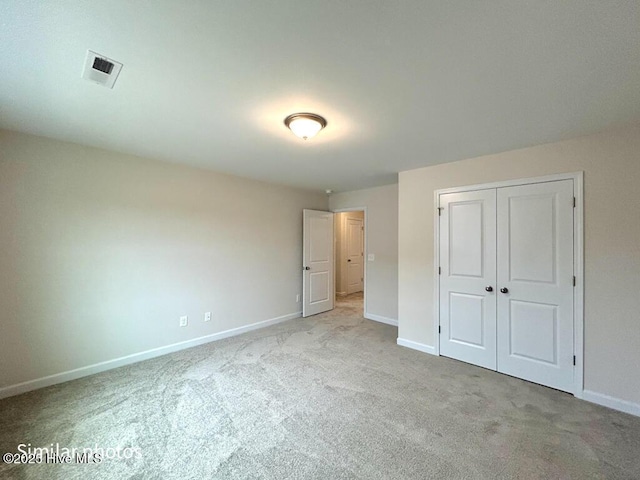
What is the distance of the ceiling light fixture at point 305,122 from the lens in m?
2.00

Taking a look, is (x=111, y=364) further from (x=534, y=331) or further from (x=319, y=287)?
(x=534, y=331)

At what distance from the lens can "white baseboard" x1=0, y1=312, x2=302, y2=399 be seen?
7.80 feet

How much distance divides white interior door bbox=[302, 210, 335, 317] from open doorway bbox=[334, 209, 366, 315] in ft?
3.76

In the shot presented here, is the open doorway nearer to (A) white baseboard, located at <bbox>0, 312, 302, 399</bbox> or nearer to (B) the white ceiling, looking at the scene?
(A) white baseboard, located at <bbox>0, 312, 302, 399</bbox>

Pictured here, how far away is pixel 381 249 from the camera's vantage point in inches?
184

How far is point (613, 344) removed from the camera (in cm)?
222

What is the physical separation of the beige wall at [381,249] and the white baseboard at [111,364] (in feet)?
7.17

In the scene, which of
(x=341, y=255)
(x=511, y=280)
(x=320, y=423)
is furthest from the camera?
(x=341, y=255)

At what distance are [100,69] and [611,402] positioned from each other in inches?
181

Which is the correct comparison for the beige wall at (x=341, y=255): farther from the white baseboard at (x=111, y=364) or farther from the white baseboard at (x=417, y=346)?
the white baseboard at (x=417, y=346)

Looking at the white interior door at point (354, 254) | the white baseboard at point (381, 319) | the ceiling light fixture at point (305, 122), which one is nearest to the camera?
the ceiling light fixture at point (305, 122)

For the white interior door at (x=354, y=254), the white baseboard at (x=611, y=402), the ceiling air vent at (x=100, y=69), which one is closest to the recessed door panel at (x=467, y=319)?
the white baseboard at (x=611, y=402)

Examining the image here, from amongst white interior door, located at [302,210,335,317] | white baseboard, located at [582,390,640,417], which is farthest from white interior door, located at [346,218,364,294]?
white baseboard, located at [582,390,640,417]

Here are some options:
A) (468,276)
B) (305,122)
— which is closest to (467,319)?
(468,276)
